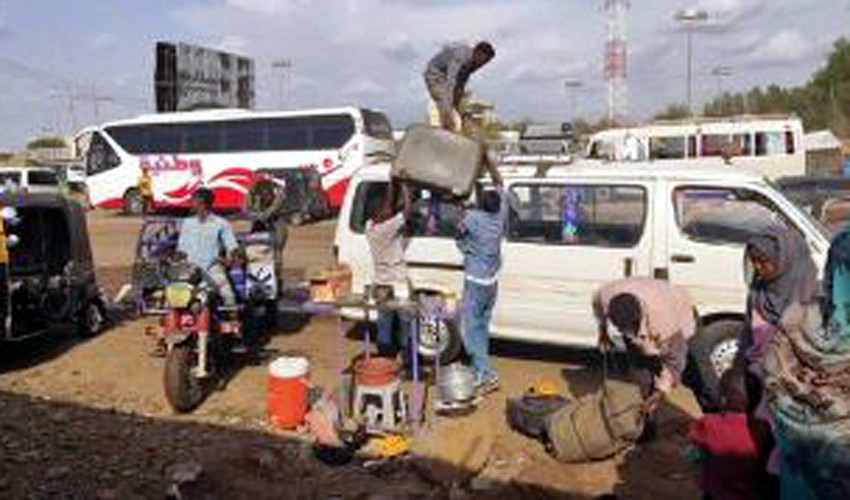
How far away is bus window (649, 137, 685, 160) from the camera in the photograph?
125 feet

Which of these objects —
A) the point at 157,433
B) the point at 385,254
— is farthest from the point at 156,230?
the point at 157,433

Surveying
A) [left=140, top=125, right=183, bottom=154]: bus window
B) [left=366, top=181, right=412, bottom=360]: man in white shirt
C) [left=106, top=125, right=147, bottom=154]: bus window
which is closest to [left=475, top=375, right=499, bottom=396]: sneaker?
[left=366, top=181, right=412, bottom=360]: man in white shirt

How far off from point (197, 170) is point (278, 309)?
Answer: 21090 millimetres

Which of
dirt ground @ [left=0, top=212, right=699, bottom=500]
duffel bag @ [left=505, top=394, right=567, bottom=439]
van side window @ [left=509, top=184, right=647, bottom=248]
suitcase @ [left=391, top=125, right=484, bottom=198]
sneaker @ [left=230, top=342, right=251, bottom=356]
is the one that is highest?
suitcase @ [left=391, top=125, right=484, bottom=198]

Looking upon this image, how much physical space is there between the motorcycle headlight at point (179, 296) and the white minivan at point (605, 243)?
6.95 ft

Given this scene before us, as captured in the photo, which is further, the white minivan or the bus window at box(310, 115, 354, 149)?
the bus window at box(310, 115, 354, 149)

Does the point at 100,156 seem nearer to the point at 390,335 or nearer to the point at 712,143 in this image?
the point at 712,143

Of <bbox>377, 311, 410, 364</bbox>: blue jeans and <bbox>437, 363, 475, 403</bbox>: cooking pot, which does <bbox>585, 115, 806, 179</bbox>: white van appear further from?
<bbox>437, 363, 475, 403</bbox>: cooking pot

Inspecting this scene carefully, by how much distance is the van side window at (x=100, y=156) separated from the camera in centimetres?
3500

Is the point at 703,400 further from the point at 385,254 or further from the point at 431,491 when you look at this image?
the point at 385,254

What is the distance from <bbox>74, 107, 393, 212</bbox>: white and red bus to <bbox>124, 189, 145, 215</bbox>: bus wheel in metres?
0.03

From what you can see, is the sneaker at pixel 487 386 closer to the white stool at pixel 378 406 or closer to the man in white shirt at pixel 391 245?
the man in white shirt at pixel 391 245

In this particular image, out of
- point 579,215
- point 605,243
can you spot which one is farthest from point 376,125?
point 605,243

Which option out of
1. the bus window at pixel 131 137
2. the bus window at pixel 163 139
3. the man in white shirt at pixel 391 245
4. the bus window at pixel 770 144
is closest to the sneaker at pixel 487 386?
the man in white shirt at pixel 391 245
